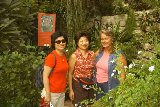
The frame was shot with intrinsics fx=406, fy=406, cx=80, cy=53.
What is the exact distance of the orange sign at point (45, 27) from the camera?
32.7 feet

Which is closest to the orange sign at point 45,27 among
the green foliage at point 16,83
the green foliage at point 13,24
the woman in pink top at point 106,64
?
the green foliage at point 13,24

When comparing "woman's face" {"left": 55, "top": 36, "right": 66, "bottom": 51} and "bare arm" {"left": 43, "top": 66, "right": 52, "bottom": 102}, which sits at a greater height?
"woman's face" {"left": 55, "top": 36, "right": 66, "bottom": 51}

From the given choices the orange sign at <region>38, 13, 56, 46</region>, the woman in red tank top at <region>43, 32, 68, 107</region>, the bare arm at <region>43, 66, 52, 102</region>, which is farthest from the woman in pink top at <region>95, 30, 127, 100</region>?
the orange sign at <region>38, 13, 56, 46</region>

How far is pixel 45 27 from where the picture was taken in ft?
32.8

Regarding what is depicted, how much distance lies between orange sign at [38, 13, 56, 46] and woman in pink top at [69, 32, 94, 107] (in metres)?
4.78

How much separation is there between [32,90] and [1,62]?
65cm

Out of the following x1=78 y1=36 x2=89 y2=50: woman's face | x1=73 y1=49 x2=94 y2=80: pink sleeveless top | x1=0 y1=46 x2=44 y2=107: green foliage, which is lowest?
x1=0 y1=46 x2=44 y2=107: green foliage

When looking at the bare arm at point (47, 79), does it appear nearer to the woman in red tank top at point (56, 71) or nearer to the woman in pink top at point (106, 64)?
the woman in red tank top at point (56, 71)

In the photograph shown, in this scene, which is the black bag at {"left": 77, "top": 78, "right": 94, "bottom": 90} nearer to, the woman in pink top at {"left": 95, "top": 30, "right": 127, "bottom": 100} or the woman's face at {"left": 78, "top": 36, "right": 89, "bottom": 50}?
the woman in pink top at {"left": 95, "top": 30, "right": 127, "bottom": 100}

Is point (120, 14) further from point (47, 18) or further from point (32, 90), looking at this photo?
point (32, 90)

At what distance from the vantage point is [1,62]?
6.35 m

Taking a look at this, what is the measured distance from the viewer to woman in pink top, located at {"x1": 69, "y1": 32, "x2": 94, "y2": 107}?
16.9 ft

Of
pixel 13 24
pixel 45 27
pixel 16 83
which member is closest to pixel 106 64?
pixel 16 83

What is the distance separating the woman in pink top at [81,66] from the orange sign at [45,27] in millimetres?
4782
